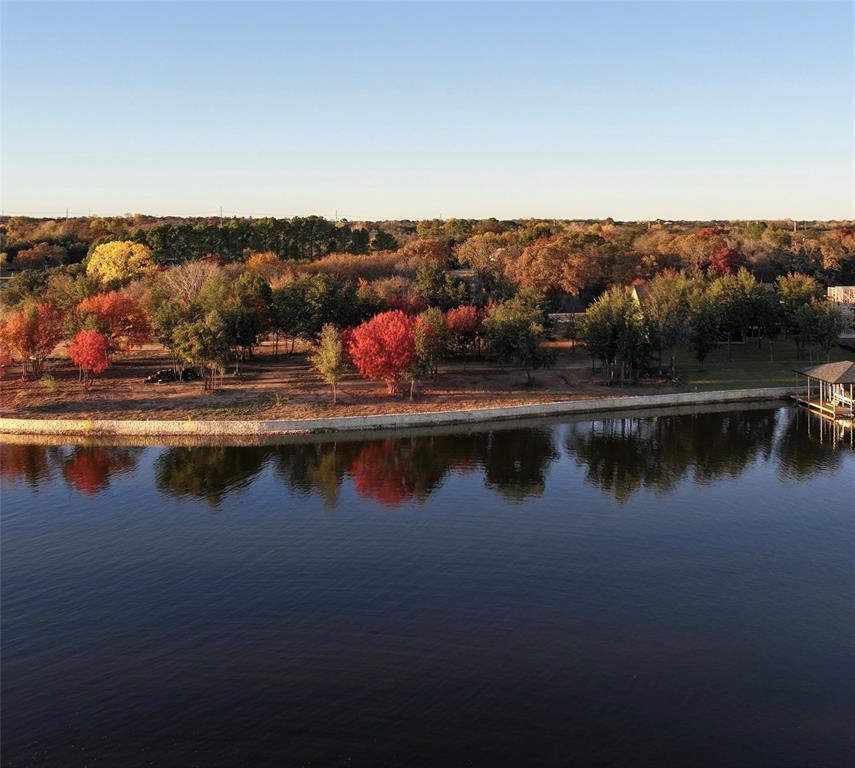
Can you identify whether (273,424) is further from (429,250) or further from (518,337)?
(429,250)

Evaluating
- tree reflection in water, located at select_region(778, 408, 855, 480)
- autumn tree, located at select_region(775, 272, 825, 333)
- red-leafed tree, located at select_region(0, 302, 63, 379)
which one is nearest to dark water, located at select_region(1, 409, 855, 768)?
tree reflection in water, located at select_region(778, 408, 855, 480)

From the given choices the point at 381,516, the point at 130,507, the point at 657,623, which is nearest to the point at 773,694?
the point at 657,623

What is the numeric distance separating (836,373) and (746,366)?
51.0 ft

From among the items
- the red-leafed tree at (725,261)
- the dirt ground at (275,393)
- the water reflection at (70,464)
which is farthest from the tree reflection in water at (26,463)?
the red-leafed tree at (725,261)

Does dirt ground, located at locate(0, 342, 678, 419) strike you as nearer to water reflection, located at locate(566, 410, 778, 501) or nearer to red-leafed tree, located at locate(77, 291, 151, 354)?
red-leafed tree, located at locate(77, 291, 151, 354)

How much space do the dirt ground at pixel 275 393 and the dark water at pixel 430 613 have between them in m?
10.8

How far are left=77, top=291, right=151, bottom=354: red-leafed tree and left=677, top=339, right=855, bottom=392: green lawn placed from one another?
4710cm

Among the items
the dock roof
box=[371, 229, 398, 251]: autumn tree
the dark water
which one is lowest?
the dark water

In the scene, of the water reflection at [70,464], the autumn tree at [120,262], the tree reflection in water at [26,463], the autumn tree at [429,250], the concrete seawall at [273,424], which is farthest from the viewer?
the autumn tree at [429,250]

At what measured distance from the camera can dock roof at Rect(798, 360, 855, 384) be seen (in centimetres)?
Result: 5406

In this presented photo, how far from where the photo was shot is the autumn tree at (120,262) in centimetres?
9088

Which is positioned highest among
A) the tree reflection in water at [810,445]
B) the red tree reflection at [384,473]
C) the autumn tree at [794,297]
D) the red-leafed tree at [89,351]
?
the autumn tree at [794,297]

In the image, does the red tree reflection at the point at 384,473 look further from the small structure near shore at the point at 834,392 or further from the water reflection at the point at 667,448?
the small structure near shore at the point at 834,392

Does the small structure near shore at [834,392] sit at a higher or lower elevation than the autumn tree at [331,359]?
lower
